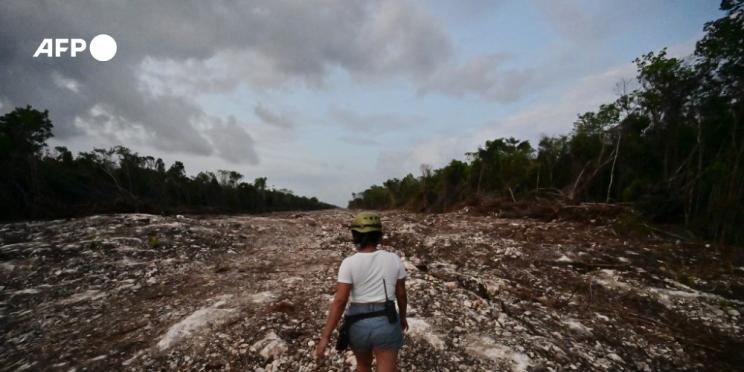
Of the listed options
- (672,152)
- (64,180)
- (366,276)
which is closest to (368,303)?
(366,276)

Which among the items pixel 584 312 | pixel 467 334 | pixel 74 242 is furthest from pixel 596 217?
pixel 74 242

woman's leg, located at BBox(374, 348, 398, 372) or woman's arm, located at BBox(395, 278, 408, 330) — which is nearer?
woman's leg, located at BBox(374, 348, 398, 372)

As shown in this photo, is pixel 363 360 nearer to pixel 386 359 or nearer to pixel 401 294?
pixel 386 359

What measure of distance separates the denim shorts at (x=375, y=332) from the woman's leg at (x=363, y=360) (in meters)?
0.09

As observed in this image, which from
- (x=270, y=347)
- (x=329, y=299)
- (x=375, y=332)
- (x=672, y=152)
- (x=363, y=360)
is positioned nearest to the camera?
(x=375, y=332)

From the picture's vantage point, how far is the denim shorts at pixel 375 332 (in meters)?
1.99

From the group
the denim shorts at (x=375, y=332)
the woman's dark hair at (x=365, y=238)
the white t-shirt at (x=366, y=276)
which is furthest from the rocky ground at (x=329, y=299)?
the woman's dark hair at (x=365, y=238)

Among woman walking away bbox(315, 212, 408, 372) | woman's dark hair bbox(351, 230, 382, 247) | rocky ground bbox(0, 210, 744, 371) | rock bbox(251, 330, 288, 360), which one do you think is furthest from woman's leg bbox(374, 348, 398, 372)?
rock bbox(251, 330, 288, 360)

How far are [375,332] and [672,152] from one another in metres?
16.1

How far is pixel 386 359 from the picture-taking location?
204cm

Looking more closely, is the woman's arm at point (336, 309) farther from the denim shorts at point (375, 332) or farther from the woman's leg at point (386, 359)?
the woman's leg at point (386, 359)

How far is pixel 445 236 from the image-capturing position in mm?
8586

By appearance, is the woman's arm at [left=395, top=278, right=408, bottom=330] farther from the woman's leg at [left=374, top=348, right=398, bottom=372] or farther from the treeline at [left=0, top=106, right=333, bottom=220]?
the treeline at [left=0, top=106, right=333, bottom=220]

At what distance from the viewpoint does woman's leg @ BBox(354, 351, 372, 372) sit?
210cm
